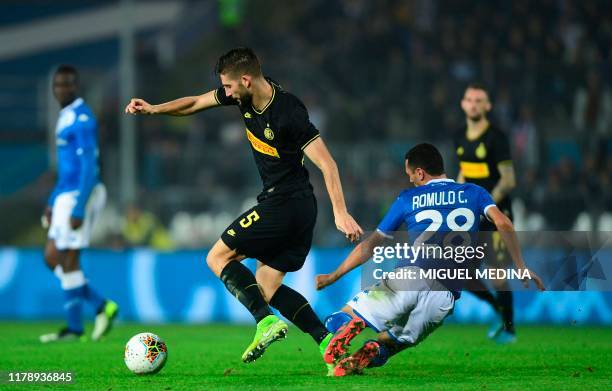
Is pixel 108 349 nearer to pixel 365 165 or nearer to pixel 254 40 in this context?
pixel 365 165

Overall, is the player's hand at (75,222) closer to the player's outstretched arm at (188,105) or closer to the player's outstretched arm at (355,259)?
the player's outstretched arm at (188,105)

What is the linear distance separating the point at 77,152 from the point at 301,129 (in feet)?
13.3

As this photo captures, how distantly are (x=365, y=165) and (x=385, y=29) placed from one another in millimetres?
3624

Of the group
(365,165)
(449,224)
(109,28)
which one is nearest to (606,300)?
(365,165)

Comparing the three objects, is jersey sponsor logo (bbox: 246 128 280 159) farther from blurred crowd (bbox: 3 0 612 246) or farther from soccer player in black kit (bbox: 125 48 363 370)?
blurred crowd (bbox: 3 0 612 246)

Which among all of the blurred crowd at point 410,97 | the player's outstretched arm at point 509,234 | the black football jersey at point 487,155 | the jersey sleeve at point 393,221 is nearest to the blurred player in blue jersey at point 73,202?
the black football jersey at point 487,155

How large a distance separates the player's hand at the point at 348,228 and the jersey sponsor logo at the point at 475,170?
410 centimetres

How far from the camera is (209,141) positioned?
19.4 m

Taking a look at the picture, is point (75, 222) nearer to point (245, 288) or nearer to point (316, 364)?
point (316, 364)

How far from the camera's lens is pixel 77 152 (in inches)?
422

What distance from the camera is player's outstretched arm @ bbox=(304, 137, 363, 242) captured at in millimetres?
6725

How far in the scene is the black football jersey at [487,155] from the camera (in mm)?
10594

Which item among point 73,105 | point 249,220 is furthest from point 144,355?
point 73,105

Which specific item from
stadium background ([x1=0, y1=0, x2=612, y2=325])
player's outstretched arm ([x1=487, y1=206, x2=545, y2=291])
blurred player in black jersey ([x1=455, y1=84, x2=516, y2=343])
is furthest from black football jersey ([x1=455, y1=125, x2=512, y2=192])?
player's outstretched arm ([x1=487, y1=206, x2=545, y2=291])
